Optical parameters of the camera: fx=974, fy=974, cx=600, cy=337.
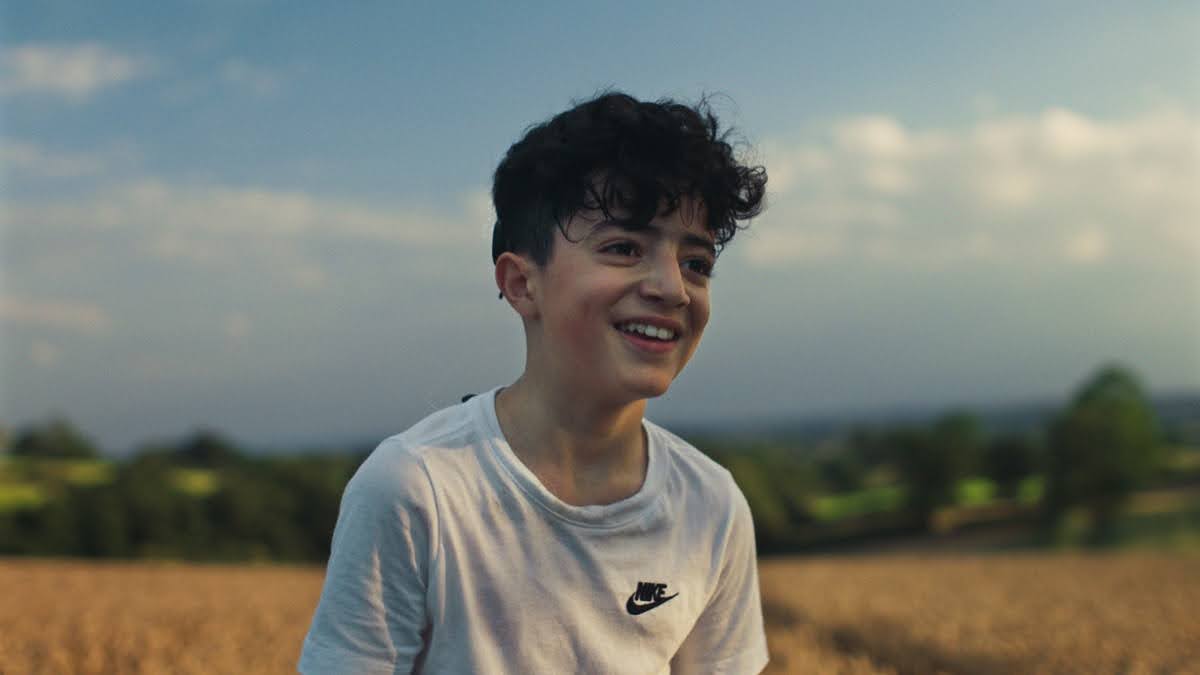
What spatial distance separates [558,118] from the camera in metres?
2.41

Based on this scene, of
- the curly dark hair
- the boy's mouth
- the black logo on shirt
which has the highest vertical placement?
the curly dark hair

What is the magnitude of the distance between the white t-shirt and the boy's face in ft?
0.97

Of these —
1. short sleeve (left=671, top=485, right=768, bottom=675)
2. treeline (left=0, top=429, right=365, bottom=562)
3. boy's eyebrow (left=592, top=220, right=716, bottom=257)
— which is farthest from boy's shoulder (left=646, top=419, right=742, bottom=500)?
treeline (left=0, top=429, right=365, bottom=562)

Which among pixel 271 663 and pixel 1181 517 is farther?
pixel 1181 517

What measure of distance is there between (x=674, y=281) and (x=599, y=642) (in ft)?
2.88

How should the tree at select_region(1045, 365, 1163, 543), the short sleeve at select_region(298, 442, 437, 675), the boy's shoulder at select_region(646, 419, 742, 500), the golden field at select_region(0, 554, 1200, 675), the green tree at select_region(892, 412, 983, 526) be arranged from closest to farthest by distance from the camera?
the short sleeve at select_region(298, 442, 437, 675), the boy's shoulder at select_region(646, 419, 742, 500), the golden field at select_region(0, 554, 1200, 675), the tree at select_region(1045, 365, 1163, 543), the green tree at select_region(892, 412, 983, 526)

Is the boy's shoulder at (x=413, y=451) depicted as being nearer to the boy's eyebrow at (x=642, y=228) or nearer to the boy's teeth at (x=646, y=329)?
the boy's teeth at (x=646, y=329)

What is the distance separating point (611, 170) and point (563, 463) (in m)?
0.71

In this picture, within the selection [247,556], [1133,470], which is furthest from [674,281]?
[1133,470]

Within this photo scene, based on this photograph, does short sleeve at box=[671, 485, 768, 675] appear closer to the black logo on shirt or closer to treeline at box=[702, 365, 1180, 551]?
the black logo on shirt

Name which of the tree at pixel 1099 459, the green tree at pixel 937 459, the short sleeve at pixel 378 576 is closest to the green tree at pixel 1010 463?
the green tree at pixel 937 459

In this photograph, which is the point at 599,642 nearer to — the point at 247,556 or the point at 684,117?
the point at 684,117

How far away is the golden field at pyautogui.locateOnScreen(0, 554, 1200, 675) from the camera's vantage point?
675 cm

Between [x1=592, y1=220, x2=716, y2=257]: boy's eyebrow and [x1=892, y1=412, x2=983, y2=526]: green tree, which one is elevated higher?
[x1=592, y1=220, x2=716, y2=257]: boy's eyebrow
